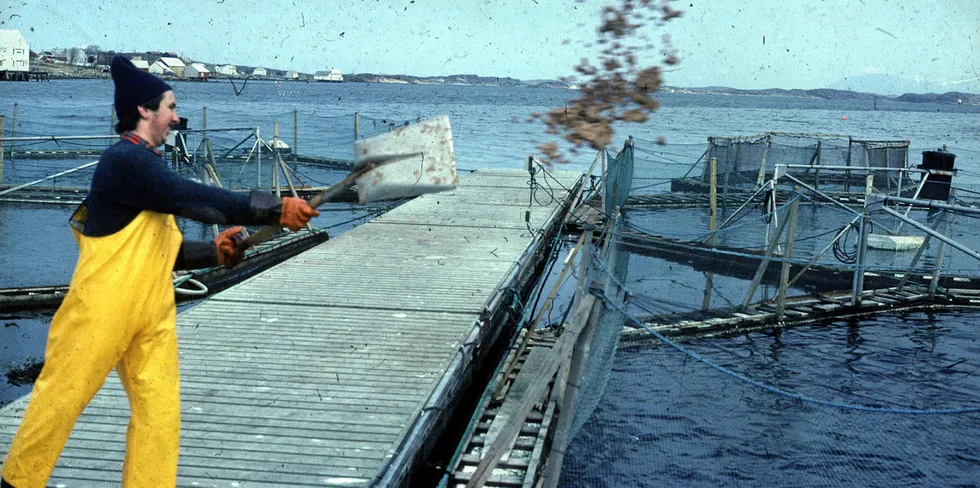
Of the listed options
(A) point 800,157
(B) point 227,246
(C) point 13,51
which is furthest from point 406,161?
(C) point 13,51

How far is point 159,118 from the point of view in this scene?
402cm

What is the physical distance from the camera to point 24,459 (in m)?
3.78

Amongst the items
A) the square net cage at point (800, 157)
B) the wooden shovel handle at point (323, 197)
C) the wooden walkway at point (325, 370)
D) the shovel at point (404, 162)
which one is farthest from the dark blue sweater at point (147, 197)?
the square net cage at point (800, 157)

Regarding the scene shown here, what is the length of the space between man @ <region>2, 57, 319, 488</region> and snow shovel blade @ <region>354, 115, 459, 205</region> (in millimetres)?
597

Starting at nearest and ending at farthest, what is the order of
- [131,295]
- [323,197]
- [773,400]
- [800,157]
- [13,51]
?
[131,295] → [323,197] → [773,400] → [800,157] → [13,51]

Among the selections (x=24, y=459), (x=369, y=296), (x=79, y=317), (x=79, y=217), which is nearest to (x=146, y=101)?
(x=79, y=217)

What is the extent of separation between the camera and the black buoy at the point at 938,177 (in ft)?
56.1

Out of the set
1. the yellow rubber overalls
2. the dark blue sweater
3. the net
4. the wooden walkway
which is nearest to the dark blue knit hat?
the dark blue sweater

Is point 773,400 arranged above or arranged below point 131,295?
below

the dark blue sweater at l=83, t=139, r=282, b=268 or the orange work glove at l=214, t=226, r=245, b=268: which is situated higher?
the dark blue sweater at l=83, t=139, r=282, b=268

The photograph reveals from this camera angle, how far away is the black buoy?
56.1 ft

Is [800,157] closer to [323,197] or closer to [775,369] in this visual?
[775,369]

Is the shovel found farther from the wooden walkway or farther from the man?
the wooden walkway

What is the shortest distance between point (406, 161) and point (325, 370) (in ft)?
10.1
